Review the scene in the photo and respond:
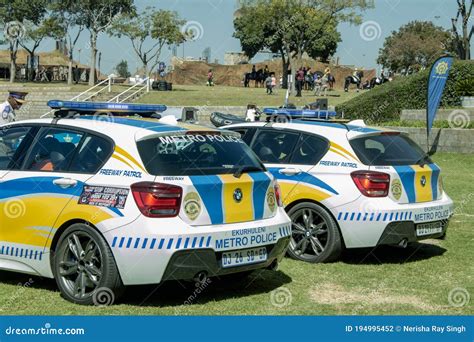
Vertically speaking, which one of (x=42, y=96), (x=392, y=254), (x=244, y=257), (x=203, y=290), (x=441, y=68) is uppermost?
(x=441, y=68)

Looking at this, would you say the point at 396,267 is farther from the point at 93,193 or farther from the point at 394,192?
the point at 93,193

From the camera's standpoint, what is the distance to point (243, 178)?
21.8ft

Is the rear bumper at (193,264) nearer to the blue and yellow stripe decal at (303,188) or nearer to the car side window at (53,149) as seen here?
the car side window at (53,149)

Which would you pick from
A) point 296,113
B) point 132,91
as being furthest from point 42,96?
point 296,113

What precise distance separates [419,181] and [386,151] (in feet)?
1.58

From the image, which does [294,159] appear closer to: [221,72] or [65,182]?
[65,182]

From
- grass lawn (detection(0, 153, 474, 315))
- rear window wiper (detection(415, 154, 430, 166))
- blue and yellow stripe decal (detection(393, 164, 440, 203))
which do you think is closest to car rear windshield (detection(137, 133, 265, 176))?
grass lawn (detection(0, 153, 474, 315))

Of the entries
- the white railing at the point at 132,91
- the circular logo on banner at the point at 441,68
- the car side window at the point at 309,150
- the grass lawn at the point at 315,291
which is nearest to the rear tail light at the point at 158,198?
the grass lawn at the point at 315,291

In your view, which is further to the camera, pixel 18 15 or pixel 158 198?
pixel 18 15

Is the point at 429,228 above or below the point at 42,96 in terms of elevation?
above

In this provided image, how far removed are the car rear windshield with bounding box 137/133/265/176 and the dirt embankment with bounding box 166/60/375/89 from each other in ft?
215

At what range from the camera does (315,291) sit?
730cm

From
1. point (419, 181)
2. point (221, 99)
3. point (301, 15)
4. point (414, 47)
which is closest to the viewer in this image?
point (419, 181)

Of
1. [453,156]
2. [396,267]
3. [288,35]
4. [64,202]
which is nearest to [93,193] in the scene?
[64,202]
